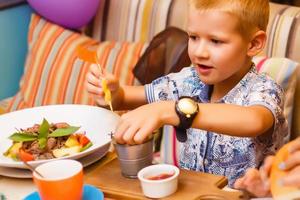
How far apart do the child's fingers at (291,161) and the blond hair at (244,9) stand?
1.71 feet

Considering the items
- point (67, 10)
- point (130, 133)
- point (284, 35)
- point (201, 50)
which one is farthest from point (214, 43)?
point (67, 10)

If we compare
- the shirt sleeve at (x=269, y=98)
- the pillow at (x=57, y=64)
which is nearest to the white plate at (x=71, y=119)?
the shirt sleeve at (x=269, y=98)

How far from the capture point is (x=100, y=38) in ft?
9.86

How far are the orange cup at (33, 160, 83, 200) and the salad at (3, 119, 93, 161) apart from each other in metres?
0.19

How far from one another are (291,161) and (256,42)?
0.58 metres

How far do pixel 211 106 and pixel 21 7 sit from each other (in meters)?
1.94

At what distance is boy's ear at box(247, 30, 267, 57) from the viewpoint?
1.63m

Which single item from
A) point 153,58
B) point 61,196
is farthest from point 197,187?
point 153,58

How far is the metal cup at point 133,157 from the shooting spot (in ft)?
4.39

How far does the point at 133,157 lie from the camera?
1.35 m

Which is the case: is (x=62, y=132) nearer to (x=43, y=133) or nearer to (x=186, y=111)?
(x=43, y=133)

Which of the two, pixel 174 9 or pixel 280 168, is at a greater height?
pixel 174 9

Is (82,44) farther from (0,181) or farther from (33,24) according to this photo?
(0,181)

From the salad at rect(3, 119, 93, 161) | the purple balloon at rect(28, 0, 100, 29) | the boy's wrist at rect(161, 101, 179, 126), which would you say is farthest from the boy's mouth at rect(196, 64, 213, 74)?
the purple balloon at rect(28, 0, 100, 29)
